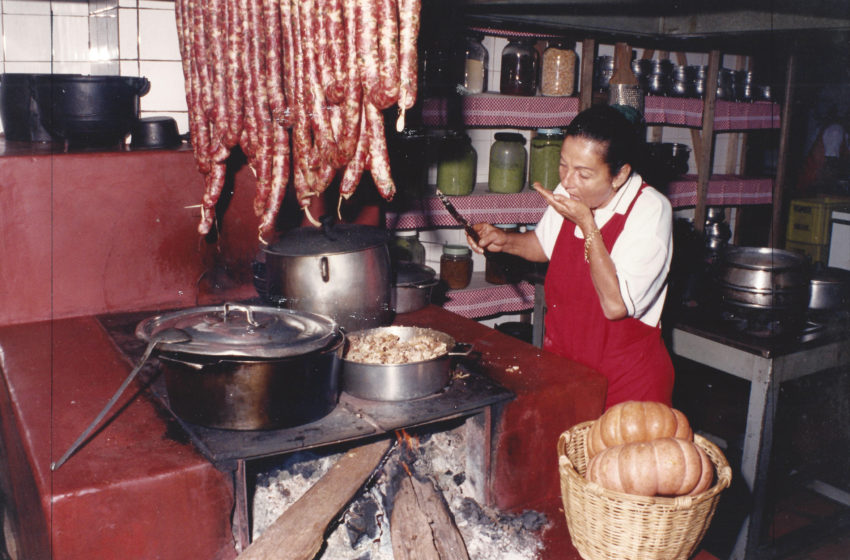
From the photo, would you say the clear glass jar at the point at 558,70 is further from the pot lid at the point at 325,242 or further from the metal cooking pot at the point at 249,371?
the metal cooking pot at the point at 249,371

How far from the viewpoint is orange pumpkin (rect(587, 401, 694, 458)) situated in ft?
5.97

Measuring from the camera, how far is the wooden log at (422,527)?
1.90 meters

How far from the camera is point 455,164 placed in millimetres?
4430

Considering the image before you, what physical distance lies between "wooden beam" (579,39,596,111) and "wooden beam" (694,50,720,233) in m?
1.22

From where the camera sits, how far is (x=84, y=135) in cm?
289

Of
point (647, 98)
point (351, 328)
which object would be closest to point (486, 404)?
point (351, 328)

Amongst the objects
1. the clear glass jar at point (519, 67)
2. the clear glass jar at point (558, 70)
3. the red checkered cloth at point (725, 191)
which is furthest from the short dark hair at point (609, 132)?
the red checkered cloth at point (725, 191)

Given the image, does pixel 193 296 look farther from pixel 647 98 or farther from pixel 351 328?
pixel 647 98

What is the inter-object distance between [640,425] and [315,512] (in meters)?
0.96

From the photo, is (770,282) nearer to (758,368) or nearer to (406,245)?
(758,368)

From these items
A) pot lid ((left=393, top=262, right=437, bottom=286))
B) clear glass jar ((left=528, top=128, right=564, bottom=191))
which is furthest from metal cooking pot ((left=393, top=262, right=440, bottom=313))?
clear glass jar ((left=528, top=128, right=564, bottom=191))

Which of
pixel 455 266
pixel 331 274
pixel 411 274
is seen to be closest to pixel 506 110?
pixel 455 266

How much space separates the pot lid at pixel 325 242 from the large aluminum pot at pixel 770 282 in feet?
6.25

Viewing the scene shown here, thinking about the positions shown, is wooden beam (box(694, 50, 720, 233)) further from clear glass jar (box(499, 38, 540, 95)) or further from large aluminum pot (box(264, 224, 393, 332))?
large aluminum pot (box(264, 224, 393, 332))
